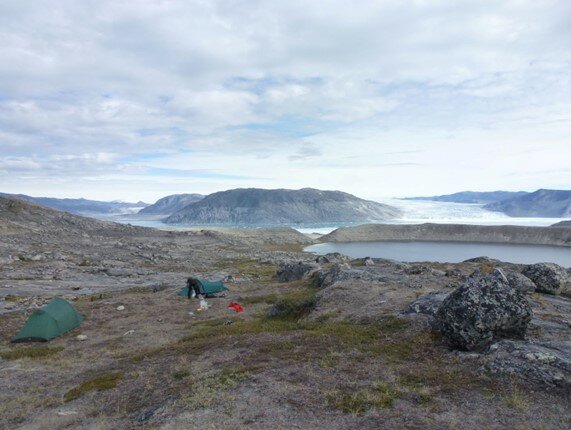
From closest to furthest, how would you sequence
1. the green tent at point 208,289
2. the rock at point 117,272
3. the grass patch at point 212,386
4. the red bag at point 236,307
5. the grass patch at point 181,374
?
the grass patch at point 212,386
the grass patch at point 181,374
the red bag at point 236,307
the green tent at point 208,289
the rock at point 117,272

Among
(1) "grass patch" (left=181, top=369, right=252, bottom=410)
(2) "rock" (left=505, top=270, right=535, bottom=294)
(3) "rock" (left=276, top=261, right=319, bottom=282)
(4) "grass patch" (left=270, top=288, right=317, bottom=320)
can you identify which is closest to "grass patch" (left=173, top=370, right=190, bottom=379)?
(1) "grass patch" (left=181, top=369, right=252, bottom=410)

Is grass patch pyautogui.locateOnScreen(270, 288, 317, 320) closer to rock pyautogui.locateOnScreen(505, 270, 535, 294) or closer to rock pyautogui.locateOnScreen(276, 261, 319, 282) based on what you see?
rock pyautogui.locateOnScreen(505, 270, 535, 294)

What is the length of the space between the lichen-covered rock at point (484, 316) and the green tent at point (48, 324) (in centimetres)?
2406

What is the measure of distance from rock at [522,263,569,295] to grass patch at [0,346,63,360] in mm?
35299

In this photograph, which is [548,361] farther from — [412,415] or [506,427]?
[412,415]

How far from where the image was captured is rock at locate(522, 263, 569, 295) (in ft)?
102

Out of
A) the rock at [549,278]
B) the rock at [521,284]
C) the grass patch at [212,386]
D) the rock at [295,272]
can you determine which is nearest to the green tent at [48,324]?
the grass patch at [212,386]

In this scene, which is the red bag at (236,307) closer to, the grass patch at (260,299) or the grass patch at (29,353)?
the grass patch at (260,299)

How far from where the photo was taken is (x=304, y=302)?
90.7 ft

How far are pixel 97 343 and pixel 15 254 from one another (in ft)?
199

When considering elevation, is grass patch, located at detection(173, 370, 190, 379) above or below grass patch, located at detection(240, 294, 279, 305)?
above

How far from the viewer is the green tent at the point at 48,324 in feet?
81.7

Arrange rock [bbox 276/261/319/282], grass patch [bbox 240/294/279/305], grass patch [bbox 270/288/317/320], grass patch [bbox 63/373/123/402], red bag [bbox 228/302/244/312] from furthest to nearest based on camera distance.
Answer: rock [bbox 276/261/319/282], grass patch [bbox 240/294/279/305], red bag [bbox 228/302/244/312], grass patch [bbox 270/288/317/320], grass patch [bbox 63/373/123/402]

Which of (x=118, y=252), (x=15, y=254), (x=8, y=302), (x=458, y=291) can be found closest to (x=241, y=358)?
(x=458, y=291)
